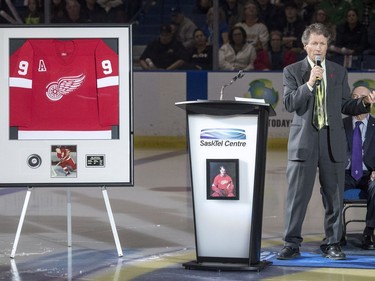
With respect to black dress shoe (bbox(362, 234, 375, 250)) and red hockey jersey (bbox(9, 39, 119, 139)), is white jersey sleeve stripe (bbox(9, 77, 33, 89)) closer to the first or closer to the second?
red hockey jersey (bbox(9, 39, 119, 139))

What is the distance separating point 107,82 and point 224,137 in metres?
1.16

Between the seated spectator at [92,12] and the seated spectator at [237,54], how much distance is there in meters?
2.88

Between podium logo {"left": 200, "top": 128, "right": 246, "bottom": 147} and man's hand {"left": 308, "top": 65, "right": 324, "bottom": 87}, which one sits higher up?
man's hand {"left": 308, "top": 65, "right": 324, "bottom": 87}

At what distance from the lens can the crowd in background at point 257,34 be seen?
63.3 feet

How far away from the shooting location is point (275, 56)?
1969 centimetres

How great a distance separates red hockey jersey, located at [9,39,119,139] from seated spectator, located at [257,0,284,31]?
34.9ft

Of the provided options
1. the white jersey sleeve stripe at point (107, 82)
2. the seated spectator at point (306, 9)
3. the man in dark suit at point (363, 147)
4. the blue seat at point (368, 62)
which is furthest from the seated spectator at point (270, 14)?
the white jersey sleeve stripe at point (107, 82)

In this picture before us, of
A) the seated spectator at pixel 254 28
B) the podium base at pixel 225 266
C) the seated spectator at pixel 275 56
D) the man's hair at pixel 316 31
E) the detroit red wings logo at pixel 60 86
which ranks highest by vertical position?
the seated spectator at pixel 254 28

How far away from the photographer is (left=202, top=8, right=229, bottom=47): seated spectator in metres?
20.2

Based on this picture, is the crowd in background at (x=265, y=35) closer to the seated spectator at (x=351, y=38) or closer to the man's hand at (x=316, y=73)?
the seated spectator at (x=351, y=38)

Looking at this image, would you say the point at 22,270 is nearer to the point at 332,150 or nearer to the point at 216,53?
the point at 332,150

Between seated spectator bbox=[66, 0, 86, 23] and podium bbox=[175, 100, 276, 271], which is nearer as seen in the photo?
podium bbox=[175, 100, 276, 271]

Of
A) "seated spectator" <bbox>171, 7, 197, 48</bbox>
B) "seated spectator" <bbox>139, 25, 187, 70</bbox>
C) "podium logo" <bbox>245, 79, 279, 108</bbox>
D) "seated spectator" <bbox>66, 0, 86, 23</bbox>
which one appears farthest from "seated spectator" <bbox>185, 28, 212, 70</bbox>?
"seated spectator" <bbox>66, 0, 86, 23</bbox>

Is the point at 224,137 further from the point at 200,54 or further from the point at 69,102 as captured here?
the point at 200,54
